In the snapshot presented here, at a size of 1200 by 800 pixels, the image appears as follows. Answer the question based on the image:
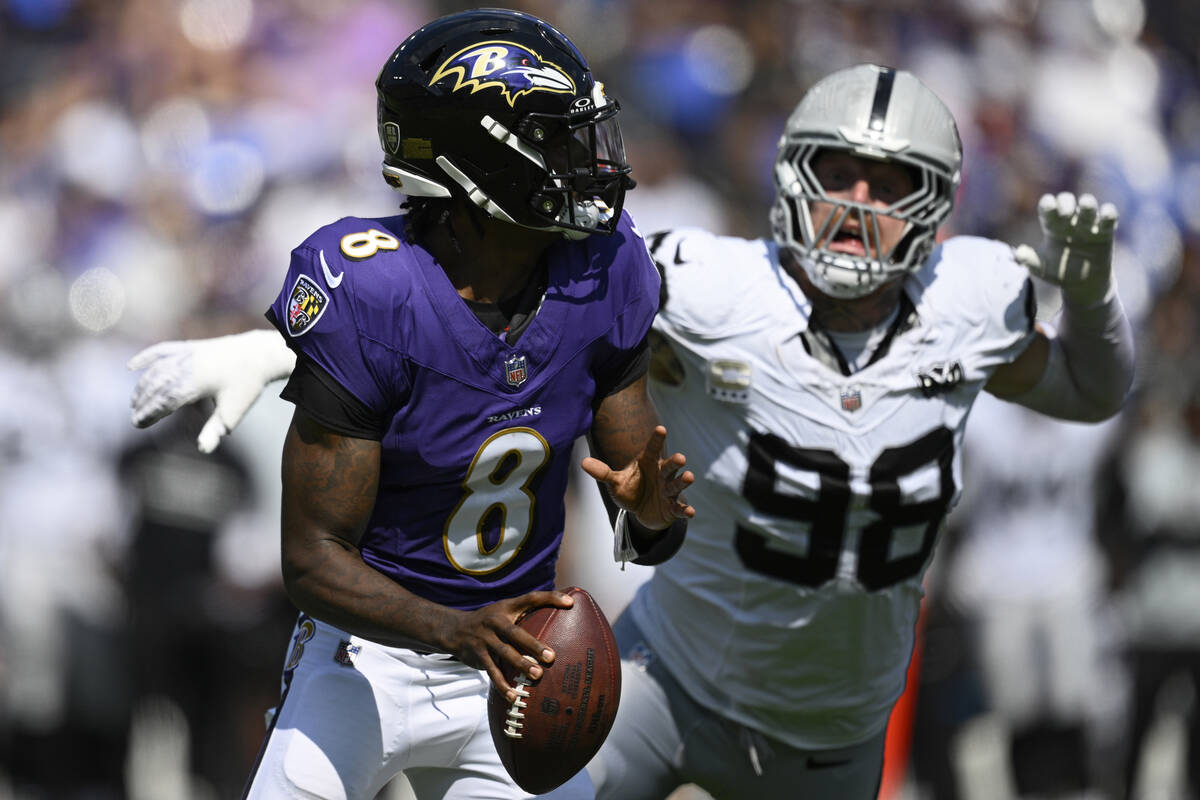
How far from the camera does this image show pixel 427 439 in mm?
2578

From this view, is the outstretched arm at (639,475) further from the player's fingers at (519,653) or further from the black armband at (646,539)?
the player's fingers at (519,653)

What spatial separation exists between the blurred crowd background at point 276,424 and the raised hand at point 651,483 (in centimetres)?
278

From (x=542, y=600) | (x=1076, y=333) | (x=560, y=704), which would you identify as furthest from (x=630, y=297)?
(x=1076, y=333)

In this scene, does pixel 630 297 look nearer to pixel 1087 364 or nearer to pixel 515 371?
pixel 515 371

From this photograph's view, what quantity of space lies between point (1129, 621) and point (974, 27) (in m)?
3.37

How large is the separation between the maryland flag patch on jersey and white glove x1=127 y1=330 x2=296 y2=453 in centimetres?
42

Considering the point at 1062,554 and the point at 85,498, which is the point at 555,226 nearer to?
the point at 85,498

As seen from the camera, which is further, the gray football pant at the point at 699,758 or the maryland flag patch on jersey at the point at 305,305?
the gray football pant at the point at 699,758

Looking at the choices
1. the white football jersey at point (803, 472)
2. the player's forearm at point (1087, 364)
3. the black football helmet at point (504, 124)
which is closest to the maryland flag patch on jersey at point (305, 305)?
the black football helmet at point (504, 124)

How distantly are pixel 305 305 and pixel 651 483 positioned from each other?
615 mm

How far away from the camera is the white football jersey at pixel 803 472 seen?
10.7ft

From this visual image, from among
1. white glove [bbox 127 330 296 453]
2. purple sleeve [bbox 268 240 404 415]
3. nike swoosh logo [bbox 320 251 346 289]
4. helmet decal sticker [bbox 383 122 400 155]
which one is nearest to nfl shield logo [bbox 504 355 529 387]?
purple sleeve [bbox 268 240 404 415]

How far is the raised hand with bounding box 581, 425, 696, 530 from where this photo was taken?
8.11 feet

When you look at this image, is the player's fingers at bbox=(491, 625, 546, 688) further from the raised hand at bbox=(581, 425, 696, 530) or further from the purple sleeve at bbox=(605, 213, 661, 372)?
the purple sleeve at bbox=(605, 213, 661, 372)
